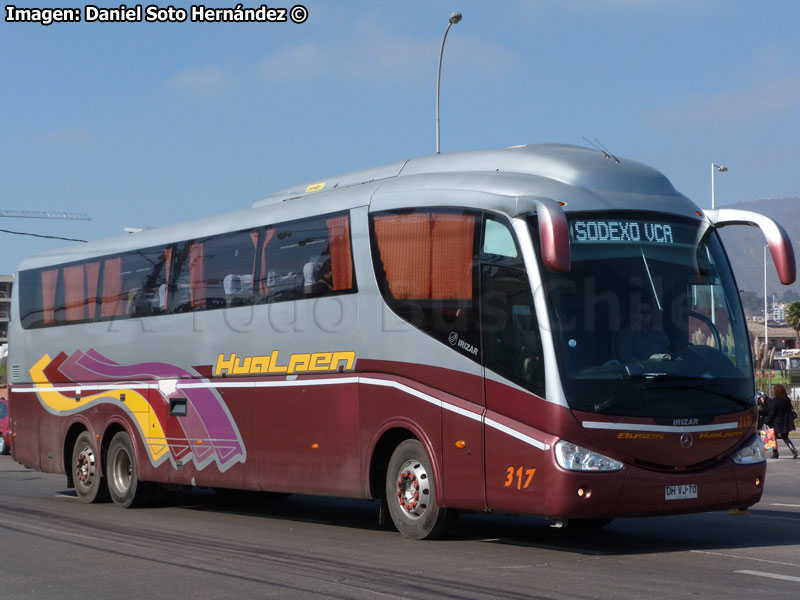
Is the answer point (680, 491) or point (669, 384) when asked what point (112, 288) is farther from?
point (680, 491)

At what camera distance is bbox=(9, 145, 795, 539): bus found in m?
10.2

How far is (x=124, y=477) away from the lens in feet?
57.0

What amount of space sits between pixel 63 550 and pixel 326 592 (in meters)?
4.13

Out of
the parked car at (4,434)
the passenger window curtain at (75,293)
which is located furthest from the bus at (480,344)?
the parked car at (4,434)

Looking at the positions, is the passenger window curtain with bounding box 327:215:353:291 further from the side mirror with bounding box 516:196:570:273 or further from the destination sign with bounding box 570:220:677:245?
the side mirror with bounding box 516:196:570:273

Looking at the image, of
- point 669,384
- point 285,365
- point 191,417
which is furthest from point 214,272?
point 669,384

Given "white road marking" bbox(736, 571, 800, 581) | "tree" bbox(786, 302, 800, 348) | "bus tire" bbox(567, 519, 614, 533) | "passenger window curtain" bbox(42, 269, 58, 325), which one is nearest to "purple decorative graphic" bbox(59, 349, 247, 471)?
"passenger window curtain" bbox(42, 269, 58, 325)

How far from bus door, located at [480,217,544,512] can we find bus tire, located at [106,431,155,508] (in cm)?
795

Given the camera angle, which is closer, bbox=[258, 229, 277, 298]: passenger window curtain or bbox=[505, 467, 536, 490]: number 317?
bbox=[505, 467, 536, 490]: number 317

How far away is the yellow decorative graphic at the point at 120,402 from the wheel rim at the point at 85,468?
0.73 meters

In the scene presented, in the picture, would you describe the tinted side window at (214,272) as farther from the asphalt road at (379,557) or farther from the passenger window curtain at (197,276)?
the asphalt road at (379,557)

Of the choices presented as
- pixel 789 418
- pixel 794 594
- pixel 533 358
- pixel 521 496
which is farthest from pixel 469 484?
pixel 789 418

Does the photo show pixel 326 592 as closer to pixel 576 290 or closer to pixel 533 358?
pixel 533 358

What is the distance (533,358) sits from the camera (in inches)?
407
